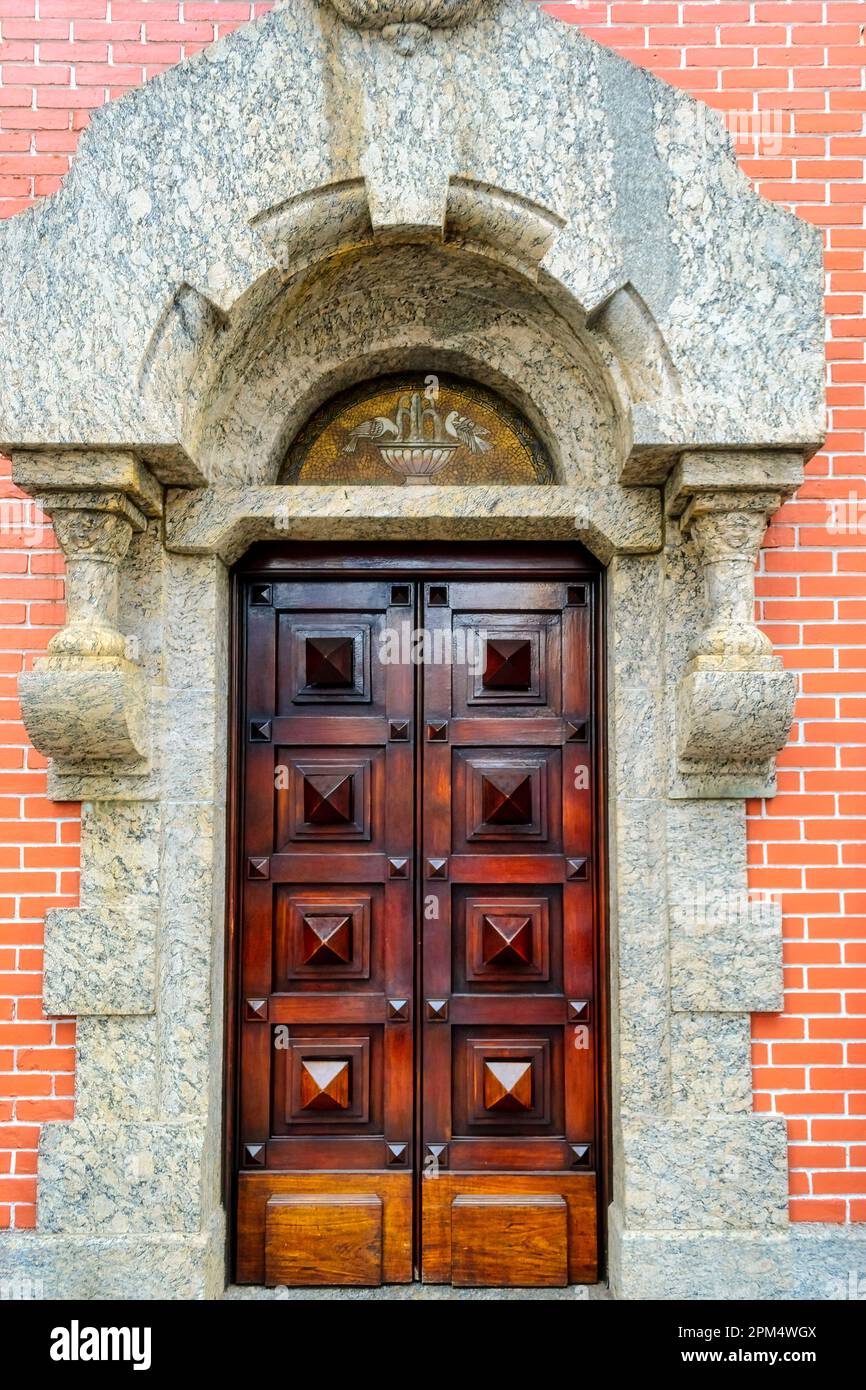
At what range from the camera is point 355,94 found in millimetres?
3053

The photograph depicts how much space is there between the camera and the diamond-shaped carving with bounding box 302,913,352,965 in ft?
11.3

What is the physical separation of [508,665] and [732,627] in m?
0.80

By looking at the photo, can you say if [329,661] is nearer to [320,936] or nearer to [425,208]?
[320,936]

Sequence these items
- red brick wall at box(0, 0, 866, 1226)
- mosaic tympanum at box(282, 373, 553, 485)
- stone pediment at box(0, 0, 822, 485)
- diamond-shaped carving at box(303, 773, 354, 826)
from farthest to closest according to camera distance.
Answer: mosaic tympanum at box(282, 373, 553, 485), diamond-shaped carving at box(303, 773, 354, 826), red brick wall at box(0, 0, 866, 1226), stone pediment at box(0, 0, 822, 485)

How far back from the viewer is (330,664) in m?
3.52

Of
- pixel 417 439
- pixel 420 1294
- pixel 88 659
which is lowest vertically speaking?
pixel 420 1294

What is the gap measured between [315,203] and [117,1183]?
3028 millimetres

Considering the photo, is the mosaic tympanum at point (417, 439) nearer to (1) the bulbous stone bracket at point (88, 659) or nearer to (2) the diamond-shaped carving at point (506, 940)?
(1) the bulbous stone bracket at point (88, 659)

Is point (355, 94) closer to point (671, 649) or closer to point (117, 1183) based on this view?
point (671, 649)

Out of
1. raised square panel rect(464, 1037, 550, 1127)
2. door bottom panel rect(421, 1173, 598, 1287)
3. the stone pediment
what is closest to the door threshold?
door bottom panel rect(421, 1173, 598, 1287)

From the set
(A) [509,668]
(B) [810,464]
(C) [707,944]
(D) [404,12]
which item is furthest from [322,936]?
(D) [404,12]

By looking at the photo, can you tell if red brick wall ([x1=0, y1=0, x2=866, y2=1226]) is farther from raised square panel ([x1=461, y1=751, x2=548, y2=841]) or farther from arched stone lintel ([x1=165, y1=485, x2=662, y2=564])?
raised square panel ([x1=461, y1=751, x2=548, y2=841])

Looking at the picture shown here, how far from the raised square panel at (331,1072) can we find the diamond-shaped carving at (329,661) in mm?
1218

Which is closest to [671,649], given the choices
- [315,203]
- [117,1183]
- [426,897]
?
[426,897]
